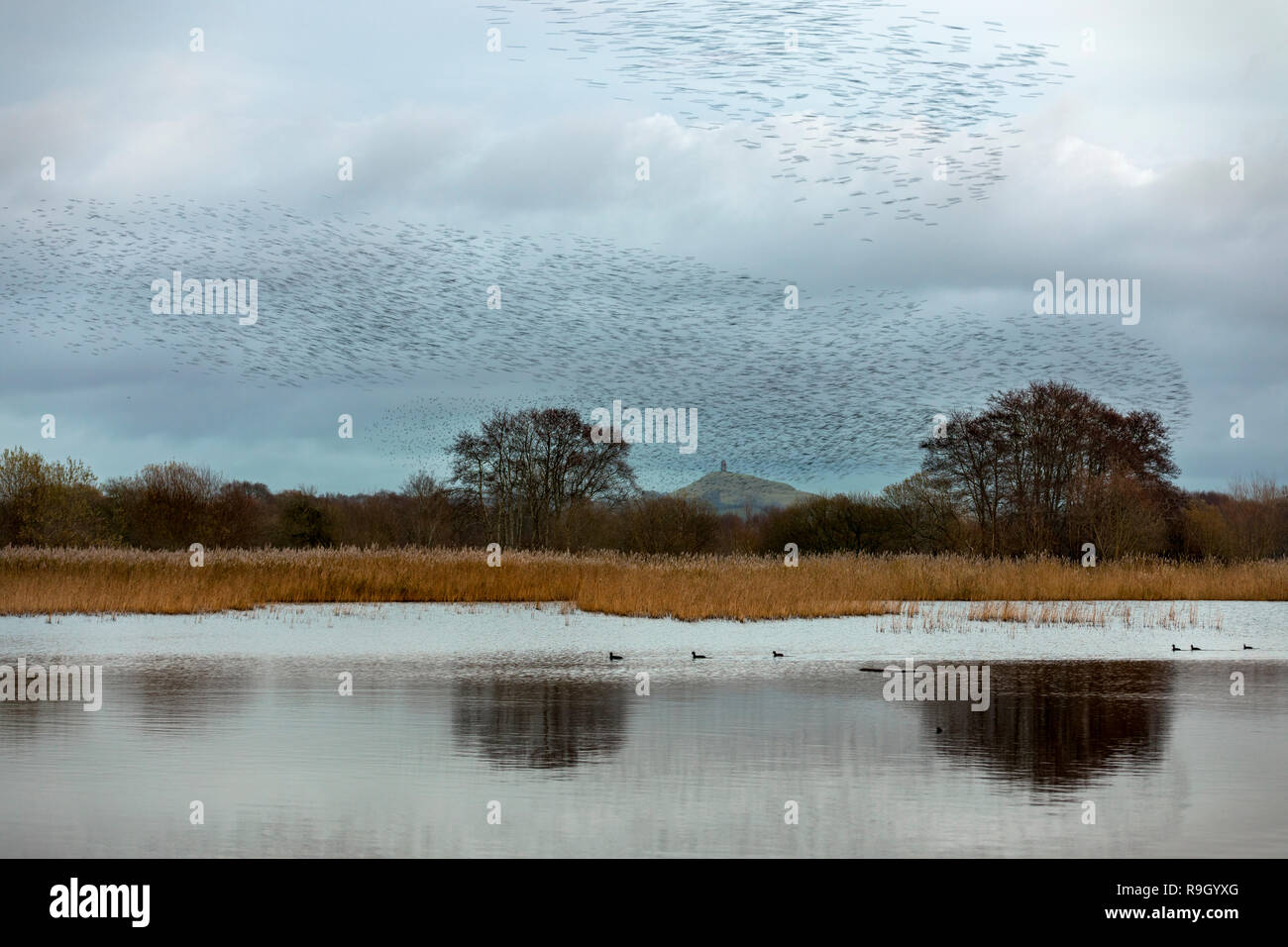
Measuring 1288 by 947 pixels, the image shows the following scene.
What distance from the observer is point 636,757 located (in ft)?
29.1

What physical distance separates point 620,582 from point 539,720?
14.5m

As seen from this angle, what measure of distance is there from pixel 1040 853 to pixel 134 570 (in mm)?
24859

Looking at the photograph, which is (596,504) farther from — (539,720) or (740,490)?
(740,490)

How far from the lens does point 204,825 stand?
679 centimetres

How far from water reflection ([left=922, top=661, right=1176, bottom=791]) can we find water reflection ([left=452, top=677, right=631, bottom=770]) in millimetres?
2938

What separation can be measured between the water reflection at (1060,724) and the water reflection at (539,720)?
2938mm

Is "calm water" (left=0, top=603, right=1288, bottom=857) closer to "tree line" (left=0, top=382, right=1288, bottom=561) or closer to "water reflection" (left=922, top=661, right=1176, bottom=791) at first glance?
"water reflection" (left=922, top=661, right=1176, bottom=791)

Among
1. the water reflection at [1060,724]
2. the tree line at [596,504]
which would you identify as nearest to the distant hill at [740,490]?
the tree line at [596,504]

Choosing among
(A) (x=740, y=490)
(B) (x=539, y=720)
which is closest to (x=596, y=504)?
(B) (x=539, y=720)

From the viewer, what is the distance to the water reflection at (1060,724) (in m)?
8.70
